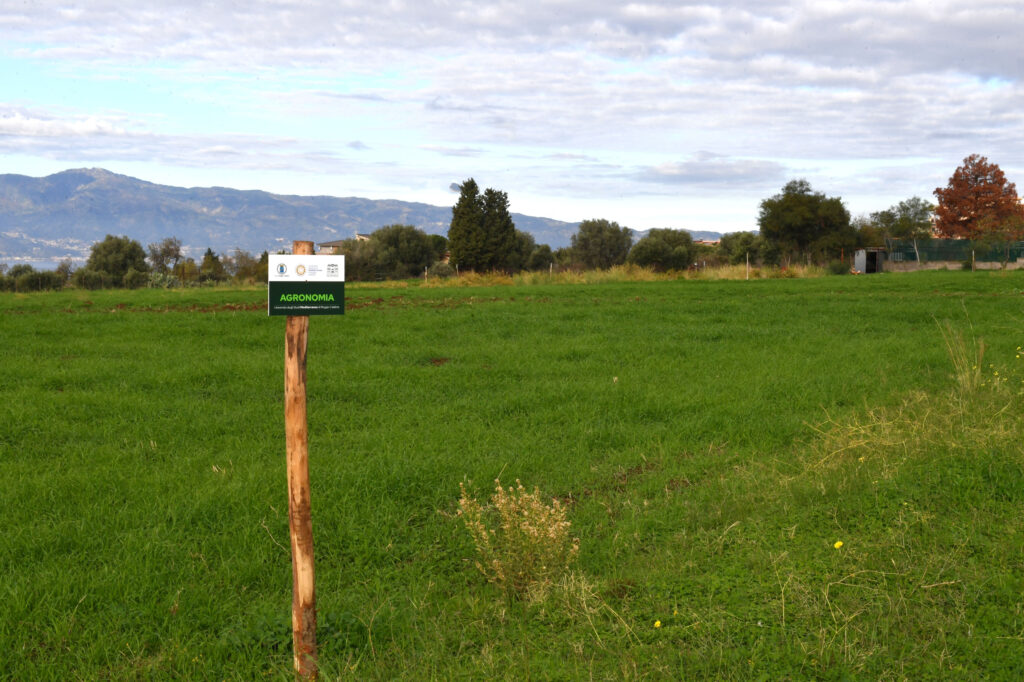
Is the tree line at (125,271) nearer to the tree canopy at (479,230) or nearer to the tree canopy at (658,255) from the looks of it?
the tree canopy at (479,230)

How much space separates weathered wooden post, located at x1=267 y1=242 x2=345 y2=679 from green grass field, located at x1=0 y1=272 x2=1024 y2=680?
238 mm

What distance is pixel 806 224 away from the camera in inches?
2066

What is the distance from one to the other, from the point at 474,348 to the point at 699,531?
833cm

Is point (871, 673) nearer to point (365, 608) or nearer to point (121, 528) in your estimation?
point (365, 608)

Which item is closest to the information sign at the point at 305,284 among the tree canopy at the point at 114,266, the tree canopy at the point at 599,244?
the tree canopy at the point at 114,266

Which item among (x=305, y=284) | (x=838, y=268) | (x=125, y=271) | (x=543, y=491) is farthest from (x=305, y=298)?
(x=125, y=271)

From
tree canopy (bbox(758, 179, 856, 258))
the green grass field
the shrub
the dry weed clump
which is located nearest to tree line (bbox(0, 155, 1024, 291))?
tree canopy (bbox(758, 179, 856, 258))

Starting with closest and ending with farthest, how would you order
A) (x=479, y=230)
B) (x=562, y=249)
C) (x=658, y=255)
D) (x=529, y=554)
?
(x=529, y=554), (x=479, y=230), (x=658, y=255), (x=562, y=249)

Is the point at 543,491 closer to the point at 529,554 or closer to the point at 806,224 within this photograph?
the point at 529,554

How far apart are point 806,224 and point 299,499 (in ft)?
179

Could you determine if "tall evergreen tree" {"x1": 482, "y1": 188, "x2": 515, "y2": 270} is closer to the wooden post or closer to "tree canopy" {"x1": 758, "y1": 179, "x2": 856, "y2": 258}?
"tree canopy" {"x1": 758, "y1": 179, "x2": 856, "y2": 258}

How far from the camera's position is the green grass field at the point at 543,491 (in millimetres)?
3695

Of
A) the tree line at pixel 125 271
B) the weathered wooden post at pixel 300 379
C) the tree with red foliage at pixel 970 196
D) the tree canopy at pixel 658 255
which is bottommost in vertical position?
the weathered wooden post at pixel 300 379

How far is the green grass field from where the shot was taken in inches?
145
